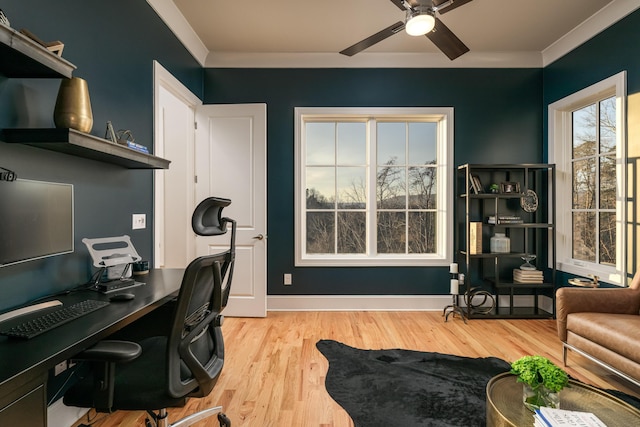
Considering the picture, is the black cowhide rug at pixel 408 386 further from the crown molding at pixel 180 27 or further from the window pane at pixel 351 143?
the crown molding at pixel 180 27

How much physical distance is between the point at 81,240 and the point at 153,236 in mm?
785

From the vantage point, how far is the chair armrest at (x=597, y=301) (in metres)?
2.47

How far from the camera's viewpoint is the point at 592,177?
3443 millimetres

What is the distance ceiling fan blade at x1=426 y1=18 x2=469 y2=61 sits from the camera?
2390mm

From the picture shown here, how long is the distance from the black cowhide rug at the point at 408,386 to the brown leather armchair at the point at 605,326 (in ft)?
0.84

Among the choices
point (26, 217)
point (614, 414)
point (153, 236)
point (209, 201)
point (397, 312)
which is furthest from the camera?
point (397, 312)

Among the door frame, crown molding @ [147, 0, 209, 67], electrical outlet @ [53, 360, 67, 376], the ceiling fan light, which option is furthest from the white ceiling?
electrical outlet @ [53, 360, 67, 376]

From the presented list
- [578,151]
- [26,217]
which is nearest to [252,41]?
[26,217]

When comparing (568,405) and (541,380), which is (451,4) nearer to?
(541,380)

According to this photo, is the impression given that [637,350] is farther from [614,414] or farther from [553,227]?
[553,227]

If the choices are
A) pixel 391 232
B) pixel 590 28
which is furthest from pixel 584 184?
pixel 391 232

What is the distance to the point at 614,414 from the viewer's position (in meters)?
1.33

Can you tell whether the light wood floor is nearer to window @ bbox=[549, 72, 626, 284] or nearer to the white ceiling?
window @ bbox=[549, 72, 626, 284]

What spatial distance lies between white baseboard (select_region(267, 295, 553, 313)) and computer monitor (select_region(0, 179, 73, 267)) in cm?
257
